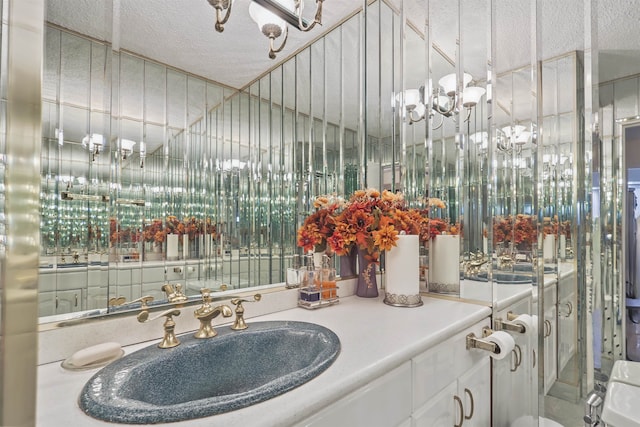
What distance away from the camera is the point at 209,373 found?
879 millimetres

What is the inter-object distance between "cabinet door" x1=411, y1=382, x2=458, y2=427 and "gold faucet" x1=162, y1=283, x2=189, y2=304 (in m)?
0.76

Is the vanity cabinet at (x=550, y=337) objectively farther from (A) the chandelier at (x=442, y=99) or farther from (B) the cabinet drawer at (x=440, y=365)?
(A) the chandelier at (x=442, y=99)

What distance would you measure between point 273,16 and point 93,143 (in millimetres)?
867

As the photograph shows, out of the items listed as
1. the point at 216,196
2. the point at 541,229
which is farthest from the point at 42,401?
the point at 541,229

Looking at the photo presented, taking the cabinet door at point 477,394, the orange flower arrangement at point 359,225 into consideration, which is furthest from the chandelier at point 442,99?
the cabinet door at point 477,394

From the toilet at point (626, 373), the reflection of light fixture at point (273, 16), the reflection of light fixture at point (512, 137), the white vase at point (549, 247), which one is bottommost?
the toilet at point (626, 373)

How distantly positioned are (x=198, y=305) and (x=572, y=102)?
58.6 inches

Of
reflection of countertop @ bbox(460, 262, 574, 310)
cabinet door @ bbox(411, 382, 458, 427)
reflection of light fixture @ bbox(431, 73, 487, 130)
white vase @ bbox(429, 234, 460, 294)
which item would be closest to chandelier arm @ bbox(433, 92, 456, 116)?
reflection of light fixture @ bbox(431, 73, 487, 130)

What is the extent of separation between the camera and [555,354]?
1235 mm

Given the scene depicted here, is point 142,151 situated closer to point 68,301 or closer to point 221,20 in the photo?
point 68,301

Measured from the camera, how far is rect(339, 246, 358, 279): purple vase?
156 centimetres

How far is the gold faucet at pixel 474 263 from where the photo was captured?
1.42 meters

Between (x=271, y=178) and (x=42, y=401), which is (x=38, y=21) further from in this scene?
(x=271, y=178)

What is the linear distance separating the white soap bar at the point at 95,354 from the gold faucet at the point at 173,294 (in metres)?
0.18
